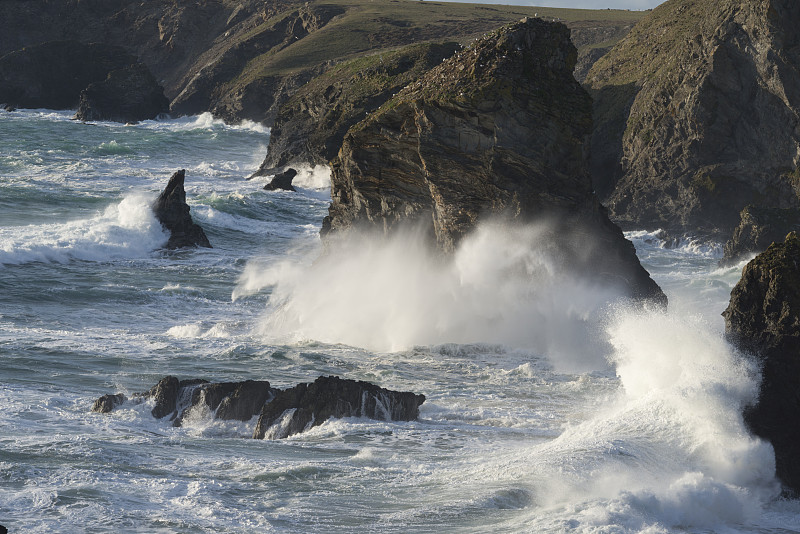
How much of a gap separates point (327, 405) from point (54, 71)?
101 metres

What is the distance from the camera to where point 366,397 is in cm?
1805

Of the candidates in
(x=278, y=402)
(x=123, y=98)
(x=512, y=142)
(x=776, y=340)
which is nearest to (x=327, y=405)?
(x=278, y=402)

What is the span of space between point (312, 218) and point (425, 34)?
77258 mm

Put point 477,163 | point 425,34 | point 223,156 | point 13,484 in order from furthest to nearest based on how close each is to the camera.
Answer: point 425,34 < point 223,156 < point 477,163 < point 13,484

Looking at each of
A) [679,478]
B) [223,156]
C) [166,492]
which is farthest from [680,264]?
[223,156]

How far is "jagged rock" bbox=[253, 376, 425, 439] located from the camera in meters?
17.3

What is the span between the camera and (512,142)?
24.2 meters

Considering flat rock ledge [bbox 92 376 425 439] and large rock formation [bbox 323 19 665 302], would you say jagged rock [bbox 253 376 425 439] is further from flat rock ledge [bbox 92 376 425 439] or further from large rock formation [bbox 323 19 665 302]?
large rock formation [bbox 323 19 665 302]

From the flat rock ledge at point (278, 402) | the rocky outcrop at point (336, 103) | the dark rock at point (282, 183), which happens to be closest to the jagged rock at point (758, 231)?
the flat rock ledge at point (278, 402)

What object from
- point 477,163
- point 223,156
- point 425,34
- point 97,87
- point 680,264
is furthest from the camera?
point 425,34

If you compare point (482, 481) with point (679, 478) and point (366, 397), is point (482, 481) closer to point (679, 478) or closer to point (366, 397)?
point (679, 478)

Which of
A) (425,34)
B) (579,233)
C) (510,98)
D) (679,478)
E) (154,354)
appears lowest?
(154,354)

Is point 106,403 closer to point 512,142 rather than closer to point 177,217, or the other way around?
point 512,142

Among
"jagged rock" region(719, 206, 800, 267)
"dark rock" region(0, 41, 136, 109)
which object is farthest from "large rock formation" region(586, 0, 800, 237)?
"dark rock" region(0, 41, 136, 109)
